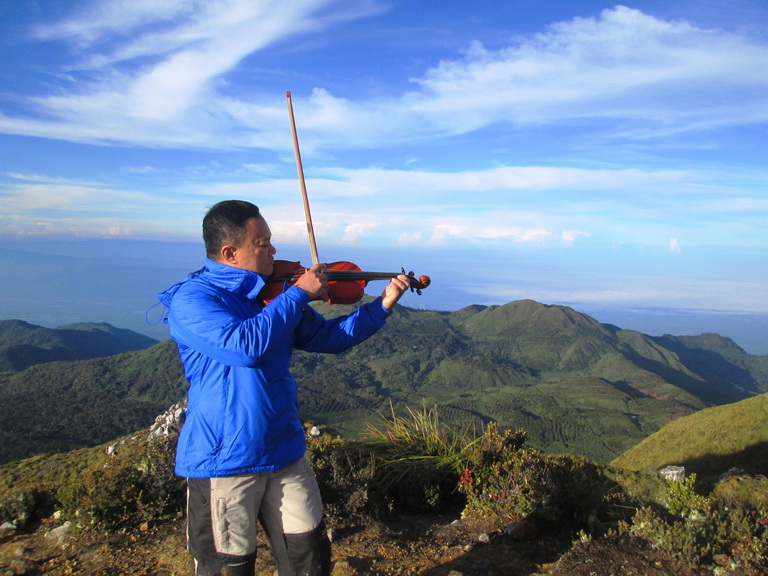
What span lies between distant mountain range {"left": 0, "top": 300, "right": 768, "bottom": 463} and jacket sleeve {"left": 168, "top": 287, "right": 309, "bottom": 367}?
34555 millimetres

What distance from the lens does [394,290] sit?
10.9ft

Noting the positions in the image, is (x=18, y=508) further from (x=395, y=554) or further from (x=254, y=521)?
(x=254, y=521)

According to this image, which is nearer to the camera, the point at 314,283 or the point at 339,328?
the point at 314,283

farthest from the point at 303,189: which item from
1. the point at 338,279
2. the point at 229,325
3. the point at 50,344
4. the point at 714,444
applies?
the point at 50,344

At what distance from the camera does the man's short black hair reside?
113 inches

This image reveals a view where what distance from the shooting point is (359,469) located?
239 inches

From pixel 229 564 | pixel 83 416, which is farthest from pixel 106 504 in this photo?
pixel 83 416

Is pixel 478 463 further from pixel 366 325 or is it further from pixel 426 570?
pixel 366 325

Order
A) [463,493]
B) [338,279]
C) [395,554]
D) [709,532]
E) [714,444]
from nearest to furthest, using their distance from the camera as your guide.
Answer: [338,279] < [709,532] < [395,554] < [463,493] < [714,444]

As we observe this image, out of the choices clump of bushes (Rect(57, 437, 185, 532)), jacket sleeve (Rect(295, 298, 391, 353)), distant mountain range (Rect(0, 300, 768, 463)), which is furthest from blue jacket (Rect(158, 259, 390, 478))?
distant mountain range (Rect(0, 300, 768, 463))

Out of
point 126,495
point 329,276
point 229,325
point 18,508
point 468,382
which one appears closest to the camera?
point 229,325

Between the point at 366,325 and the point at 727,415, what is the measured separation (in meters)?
14.3

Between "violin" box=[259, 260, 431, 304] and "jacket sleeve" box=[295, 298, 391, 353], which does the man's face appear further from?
"jacket sleeve" box=[295, 298, 391, 353]

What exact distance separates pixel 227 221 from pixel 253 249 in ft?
0.69
